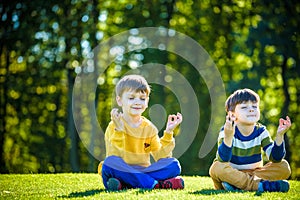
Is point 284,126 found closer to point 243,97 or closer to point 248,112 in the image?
point 248,112

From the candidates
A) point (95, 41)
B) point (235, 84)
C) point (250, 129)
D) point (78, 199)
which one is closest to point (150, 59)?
point (95, 41)

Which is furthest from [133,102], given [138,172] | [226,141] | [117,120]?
[226,141]

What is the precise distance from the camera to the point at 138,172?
5.66 m

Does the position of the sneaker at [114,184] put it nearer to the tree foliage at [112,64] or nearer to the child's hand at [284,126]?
the child's hand at [284,126]

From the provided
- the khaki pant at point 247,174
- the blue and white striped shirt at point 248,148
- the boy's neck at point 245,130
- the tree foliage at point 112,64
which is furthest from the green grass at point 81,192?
the tree foliage at point 112,64

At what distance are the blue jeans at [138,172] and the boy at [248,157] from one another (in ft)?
1.75

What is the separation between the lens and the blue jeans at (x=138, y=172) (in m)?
5.54

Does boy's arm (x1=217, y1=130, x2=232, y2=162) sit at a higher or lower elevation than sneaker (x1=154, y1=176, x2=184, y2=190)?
higher

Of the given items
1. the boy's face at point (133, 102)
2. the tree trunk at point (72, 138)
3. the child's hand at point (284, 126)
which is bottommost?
the tree trunk at point (72, 138)

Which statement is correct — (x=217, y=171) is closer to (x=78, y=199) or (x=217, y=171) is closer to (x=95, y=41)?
(x=78, y=199)

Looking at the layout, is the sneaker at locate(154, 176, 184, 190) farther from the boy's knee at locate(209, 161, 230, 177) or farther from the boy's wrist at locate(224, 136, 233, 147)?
the boy's wrist at locate(224, 136, 233, 147)

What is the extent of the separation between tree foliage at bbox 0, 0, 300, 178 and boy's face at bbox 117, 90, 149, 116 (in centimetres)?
1010

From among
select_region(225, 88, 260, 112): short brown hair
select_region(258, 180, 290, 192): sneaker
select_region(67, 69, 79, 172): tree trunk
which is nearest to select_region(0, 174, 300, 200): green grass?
select_region(258, 180, 290, 192): sneaker

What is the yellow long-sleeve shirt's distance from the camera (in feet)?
18.8
